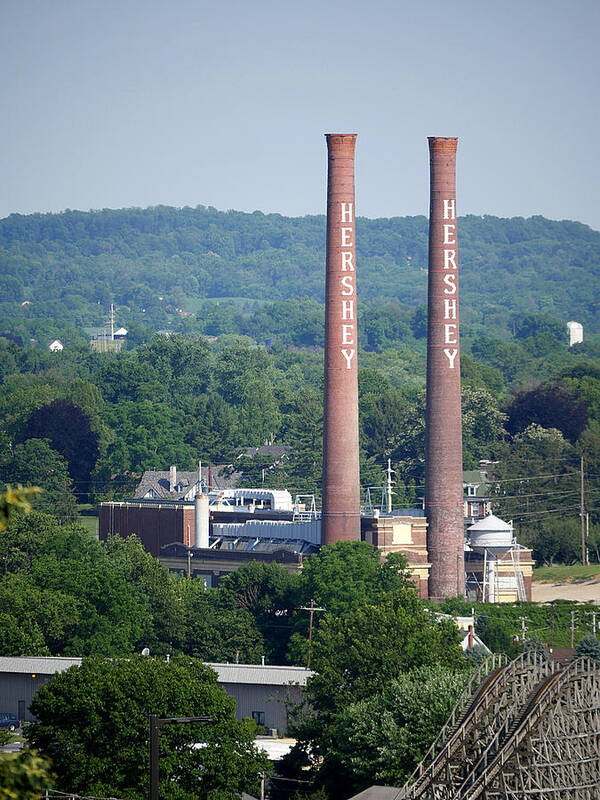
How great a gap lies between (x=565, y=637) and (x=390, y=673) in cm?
3089

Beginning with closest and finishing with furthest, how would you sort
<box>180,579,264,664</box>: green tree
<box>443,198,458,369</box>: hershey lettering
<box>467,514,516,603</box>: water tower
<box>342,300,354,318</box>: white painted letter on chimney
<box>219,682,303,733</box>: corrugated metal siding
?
<box>219,682,303,733</box>: corrugated metal siding, <box>180,579,264,664</box>: green tree, <box>342,300,354,318</box>: white painted letter on chimney, <box>443,198,458,369</box>: hershey lettering, <box>467,514,516,603</box>: water tower

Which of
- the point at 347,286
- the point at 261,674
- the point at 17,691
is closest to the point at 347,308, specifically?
the point at 347,286

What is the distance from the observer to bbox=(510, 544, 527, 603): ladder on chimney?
97.6 m

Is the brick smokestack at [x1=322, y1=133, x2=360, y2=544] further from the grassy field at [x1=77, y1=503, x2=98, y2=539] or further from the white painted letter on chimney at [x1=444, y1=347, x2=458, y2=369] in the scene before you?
the grassy field at [x1=77, y1=503, x2=98, y2=539]

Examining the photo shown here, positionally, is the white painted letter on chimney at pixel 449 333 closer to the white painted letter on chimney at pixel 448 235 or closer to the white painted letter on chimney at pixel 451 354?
the white painted letter on chimney at pixel 451 354

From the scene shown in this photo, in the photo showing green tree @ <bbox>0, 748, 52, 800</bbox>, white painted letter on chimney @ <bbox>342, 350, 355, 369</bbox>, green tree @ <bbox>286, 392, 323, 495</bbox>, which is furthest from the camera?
green tree @ <bbox>286, 392, 323, 495</bbox>

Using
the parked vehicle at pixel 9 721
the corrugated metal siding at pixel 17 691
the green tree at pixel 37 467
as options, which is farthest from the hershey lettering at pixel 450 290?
the green tree at pixel 37 467

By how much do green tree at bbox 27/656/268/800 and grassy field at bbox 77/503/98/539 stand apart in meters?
81.4

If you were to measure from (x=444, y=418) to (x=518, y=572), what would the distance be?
11603 mm

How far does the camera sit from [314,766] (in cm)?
5638

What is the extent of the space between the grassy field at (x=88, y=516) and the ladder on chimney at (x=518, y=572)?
4545 centimetres

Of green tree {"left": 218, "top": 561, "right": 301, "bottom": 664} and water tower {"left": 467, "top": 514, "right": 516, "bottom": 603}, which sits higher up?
water tower {"left": 467, "top": 514, "right": 516, "bottom": 603}

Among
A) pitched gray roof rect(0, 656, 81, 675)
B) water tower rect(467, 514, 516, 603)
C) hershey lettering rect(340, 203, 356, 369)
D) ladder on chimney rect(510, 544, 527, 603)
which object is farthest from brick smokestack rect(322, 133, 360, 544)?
pitched gray roof rect(0, 656, 81, 675)

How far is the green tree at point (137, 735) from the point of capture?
161 feet
